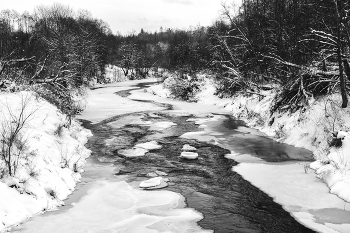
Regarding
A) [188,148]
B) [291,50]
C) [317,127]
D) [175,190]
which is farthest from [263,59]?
[175,190]

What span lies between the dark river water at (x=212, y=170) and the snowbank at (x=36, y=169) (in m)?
1.60

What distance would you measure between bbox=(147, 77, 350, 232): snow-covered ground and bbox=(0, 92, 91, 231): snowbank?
520 cm

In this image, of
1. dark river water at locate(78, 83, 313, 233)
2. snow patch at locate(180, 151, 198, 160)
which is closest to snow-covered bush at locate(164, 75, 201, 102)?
dark river water at locate(78, 83, 313, 233)

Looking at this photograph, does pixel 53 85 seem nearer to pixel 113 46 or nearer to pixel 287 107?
pixel 287 107

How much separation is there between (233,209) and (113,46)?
7106cm

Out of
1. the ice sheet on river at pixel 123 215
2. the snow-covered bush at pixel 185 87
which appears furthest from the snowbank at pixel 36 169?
the snow-covered bush at pixel 185 87

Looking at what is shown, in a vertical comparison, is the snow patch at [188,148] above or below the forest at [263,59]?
below

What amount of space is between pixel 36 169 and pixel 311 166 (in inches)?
318

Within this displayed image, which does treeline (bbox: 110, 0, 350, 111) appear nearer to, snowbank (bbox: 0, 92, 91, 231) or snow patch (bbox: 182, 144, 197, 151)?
snow patch (bbox: 182, 144, 197, 151)

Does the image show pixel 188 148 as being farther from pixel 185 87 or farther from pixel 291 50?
pixel 185 87

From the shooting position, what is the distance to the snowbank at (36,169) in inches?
248

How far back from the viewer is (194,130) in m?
16.5

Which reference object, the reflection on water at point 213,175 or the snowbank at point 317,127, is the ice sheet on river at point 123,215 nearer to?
the reflection on water at point 213,175

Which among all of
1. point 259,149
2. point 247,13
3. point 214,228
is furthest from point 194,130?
point 247,13
